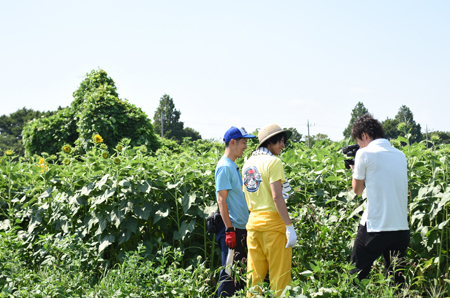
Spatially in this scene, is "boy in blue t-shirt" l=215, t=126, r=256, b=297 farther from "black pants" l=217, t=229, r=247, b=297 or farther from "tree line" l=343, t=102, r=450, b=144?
"tree line" l=343, t=102, r=450, b=144

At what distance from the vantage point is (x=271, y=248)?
3.01 metres

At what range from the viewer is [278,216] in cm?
306

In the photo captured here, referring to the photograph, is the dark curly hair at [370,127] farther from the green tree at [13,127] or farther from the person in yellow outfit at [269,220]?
the green tree at [13,127]

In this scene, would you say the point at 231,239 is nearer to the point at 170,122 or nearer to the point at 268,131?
the point at 268,131

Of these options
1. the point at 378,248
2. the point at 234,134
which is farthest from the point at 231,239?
the point at 378,248

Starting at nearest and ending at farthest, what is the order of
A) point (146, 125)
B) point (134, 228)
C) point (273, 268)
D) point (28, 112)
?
point (273, 268)
point (134, 228)
point (146, 125)
point (28, 112)

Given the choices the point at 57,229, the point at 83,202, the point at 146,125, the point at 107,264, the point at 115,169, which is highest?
the point at 146,125


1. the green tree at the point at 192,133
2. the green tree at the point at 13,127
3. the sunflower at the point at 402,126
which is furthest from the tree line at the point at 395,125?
the sunflower at the point at 402,126

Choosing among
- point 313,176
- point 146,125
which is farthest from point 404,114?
point 313,176

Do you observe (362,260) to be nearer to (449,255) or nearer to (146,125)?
(449,255)

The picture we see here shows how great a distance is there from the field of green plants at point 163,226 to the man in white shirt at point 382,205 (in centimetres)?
15

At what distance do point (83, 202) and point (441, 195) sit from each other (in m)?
3.25

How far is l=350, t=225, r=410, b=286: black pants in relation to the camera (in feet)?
9.70

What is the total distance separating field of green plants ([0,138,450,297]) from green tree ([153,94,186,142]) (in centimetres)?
5742
